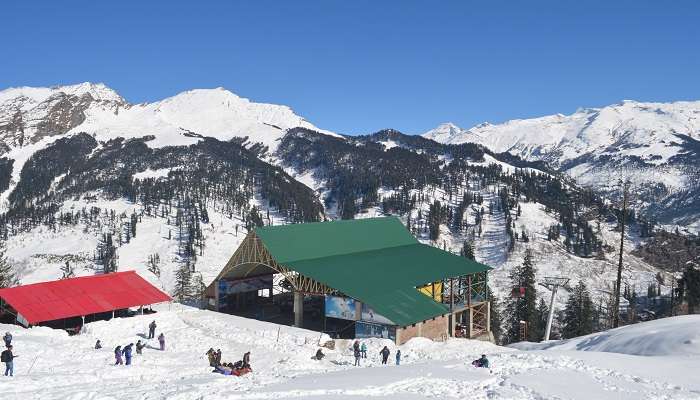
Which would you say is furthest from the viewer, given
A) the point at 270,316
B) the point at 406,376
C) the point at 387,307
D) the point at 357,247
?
the point at 357,247

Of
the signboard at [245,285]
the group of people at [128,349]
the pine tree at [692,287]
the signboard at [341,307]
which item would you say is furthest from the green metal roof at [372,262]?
the pine tree at [692,287]

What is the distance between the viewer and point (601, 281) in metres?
158

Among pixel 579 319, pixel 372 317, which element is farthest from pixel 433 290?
pixel 579 319

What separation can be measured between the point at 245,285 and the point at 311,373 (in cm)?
2788

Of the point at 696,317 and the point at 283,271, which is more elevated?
the point at 283,271

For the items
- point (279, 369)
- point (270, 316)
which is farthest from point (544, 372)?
point (270, 316)

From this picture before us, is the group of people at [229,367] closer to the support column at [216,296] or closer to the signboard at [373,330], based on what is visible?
the signboard at [373,330]

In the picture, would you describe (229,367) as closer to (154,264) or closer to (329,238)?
(329,238)

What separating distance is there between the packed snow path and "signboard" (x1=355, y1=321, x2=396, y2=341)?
2.00 meters

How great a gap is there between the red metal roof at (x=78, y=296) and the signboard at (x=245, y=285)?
5.68m

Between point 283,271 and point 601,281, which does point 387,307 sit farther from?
point 601,281

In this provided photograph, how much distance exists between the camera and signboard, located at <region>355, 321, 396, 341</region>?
38903 millimetres

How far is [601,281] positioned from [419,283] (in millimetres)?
131323

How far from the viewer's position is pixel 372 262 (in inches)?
2003
